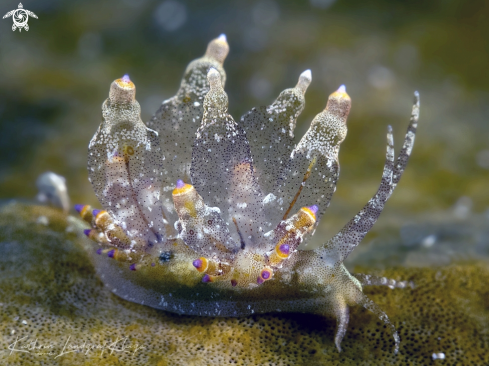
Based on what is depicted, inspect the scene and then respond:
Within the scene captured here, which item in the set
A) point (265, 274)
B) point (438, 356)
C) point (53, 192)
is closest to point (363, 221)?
point (265, 274)

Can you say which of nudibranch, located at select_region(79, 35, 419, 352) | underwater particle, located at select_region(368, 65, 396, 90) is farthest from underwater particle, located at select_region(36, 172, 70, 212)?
underwater particle, located at select_region(368, 65, 396, 90)

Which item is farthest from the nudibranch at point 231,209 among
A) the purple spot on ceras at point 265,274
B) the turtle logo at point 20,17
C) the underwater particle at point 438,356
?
the turtle logo at point 20,17

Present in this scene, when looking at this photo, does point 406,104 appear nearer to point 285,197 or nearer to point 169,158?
point 285,197

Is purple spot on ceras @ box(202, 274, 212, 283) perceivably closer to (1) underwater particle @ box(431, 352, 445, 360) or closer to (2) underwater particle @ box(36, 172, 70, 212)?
(1) underwater particle @ box(431, 352, 445, 360)

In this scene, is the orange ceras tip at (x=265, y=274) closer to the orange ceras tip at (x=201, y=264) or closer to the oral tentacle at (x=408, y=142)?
the orange ceras tip at (x=201, y=264)

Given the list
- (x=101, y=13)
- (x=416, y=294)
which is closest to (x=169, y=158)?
(x=416, y=294)
